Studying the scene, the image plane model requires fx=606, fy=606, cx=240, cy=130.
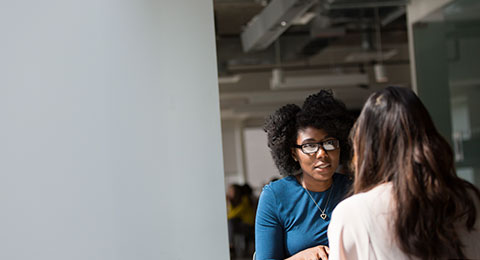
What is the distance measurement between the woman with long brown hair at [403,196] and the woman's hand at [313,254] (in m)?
0.41

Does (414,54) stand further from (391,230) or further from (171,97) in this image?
(391,230)

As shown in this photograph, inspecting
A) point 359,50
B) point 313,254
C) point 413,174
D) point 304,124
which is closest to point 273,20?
point 304,124

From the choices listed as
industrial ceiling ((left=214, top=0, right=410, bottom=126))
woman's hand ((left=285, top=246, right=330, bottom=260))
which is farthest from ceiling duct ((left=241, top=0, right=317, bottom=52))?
woman's hand ((left=285, top=246, right=330, bottom=260))

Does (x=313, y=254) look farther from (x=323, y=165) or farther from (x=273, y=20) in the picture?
(x=273, y=20)

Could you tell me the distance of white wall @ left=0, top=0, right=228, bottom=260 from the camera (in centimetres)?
215

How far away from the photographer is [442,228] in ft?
4.95

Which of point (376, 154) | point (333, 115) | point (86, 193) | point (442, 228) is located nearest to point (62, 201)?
point (86, 193)

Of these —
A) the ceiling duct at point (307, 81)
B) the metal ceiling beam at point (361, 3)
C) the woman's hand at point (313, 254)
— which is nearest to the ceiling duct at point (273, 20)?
the metal ceiling beam at point (361, 3)

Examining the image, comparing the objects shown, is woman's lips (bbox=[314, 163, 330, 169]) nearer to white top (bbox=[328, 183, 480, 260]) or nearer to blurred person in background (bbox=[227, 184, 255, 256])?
white top (bbox=[328, 183, 480, 260])

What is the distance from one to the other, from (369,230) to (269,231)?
25.2 inches

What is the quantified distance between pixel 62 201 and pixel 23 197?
13cm

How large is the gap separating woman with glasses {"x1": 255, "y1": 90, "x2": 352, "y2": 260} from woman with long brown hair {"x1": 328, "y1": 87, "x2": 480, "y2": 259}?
519 mm

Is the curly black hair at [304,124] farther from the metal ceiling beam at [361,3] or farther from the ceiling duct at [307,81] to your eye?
the ceiling duct at [307,81]

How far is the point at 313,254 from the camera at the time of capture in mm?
2002
